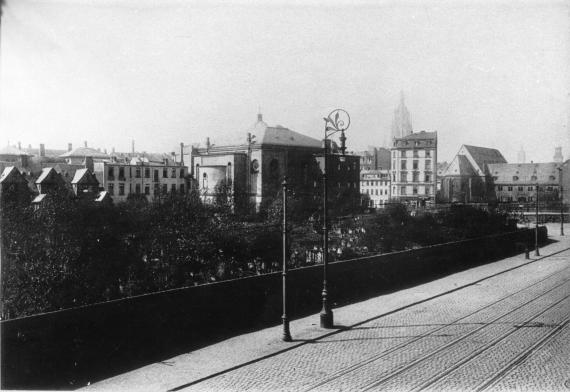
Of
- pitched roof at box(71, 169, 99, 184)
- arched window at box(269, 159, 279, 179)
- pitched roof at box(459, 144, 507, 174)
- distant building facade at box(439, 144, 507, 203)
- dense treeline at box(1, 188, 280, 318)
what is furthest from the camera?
pitched roof at box(459, 144, 507, 174)

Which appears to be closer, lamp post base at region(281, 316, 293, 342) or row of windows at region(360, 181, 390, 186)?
lamp post base at region(281, 316, 293, 342)

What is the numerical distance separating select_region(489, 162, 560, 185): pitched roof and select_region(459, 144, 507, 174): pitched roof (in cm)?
207

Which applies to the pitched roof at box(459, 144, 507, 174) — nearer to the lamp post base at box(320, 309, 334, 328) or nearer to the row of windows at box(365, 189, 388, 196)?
the row of windows at box(365, 189, 388, 196)

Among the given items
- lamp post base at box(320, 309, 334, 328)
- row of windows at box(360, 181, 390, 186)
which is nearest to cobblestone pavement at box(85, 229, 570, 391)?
lamp post base at box(320, 309, 334, 328)

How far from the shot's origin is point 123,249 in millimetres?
22906

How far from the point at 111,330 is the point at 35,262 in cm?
737

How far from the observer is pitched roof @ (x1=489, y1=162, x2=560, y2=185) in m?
89.8

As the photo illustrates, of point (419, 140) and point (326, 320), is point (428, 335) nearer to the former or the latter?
point (326, 320)

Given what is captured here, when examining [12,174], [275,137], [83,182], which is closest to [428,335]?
[12,174]

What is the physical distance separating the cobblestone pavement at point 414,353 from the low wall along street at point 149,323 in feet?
3.68

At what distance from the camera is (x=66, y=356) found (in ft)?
41.4

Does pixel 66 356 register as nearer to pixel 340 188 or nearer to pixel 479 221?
pixel 479 221

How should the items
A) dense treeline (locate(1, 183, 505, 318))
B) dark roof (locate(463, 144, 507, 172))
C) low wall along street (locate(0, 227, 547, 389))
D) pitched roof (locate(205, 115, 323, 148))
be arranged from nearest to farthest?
low wall along street (locate(0, 227, 547, 389))
dense treeline (locate(1, 183, 505, 318))
pitched roof (locate(205, 115, 323, 148))
dark roof (locate(463, 144, 507, 172))

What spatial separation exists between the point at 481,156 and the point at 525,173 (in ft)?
32.9
